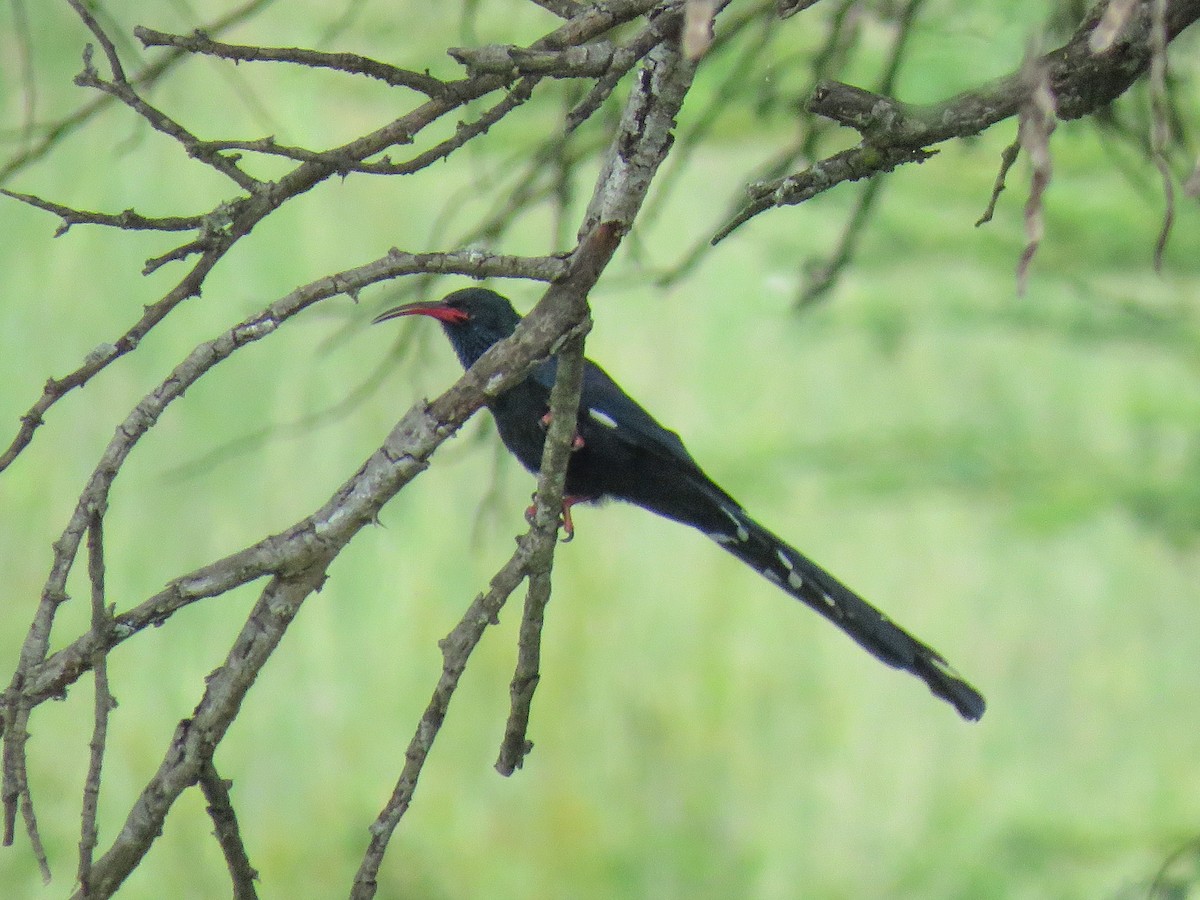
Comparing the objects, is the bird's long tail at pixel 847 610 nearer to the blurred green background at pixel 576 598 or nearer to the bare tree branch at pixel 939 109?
the bare tree branch at pixel 939 109

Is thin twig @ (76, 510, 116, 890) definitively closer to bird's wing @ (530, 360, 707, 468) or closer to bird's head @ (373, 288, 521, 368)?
bird's wing @ (530, 360, 707, 468)

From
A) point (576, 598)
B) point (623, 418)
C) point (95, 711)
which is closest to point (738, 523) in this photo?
point (623, 418)

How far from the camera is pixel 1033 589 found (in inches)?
244

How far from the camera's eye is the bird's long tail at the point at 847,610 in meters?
3.05

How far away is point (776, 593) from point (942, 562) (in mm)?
734

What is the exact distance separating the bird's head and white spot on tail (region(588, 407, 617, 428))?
0.45 metres

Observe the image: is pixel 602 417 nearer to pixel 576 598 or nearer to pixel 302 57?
pixel 302 57

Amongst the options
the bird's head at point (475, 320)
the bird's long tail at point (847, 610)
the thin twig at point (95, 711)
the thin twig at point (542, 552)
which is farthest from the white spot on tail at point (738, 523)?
the thin twig at point (95, 711)

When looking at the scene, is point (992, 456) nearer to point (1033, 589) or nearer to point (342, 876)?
point (1033, 589)

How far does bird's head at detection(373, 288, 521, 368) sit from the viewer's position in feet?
12.6

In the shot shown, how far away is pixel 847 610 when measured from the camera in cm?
A: 312

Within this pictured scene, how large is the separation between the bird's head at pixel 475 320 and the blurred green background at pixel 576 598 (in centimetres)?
170

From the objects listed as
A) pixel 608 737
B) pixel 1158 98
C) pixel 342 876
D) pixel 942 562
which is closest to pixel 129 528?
pixel 342 876

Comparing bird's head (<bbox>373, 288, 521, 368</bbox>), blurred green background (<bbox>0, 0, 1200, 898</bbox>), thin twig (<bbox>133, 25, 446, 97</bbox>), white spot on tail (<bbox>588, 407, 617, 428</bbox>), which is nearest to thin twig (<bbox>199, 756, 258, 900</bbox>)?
thin twig (<bbox>133, 25, 446, 97</bbox>)
